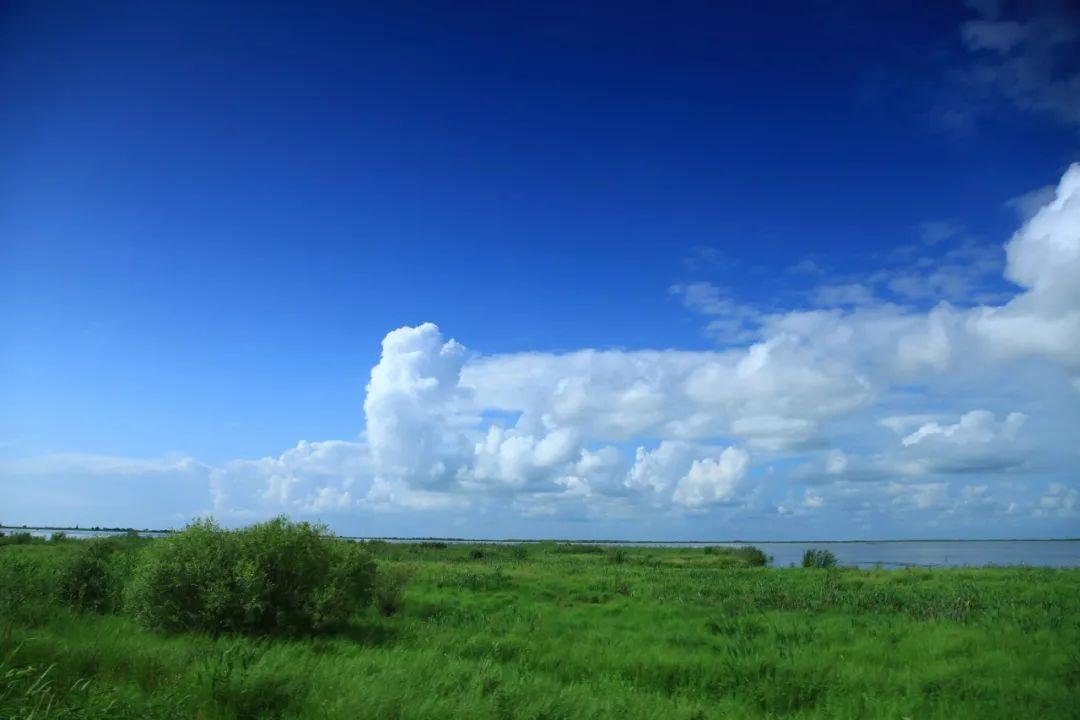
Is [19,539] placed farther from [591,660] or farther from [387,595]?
[591,660]

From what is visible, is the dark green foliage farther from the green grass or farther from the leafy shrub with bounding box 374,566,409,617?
the leafy shrub with bounding box 374,566,409,617

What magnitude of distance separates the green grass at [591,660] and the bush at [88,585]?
74cm

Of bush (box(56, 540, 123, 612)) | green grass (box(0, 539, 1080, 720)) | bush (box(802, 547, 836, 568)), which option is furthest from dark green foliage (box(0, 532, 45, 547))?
bush (box(802, 547, 836, 568))

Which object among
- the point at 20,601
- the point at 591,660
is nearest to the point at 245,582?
the point at 20,601

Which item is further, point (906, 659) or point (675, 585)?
point (675, 585)

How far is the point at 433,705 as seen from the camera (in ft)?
29.6

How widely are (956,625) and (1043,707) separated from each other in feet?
27.2

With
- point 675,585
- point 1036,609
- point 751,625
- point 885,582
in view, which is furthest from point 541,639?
point 885,582

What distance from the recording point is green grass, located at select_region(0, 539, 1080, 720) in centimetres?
874

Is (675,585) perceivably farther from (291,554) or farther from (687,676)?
(291,554)

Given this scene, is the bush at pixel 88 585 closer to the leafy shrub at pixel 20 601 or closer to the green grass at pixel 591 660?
the green grass at pixel 591 660

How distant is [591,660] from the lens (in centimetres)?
1489

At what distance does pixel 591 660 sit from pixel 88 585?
13259 mm

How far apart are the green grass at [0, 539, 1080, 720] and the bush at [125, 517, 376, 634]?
0.64 metres
